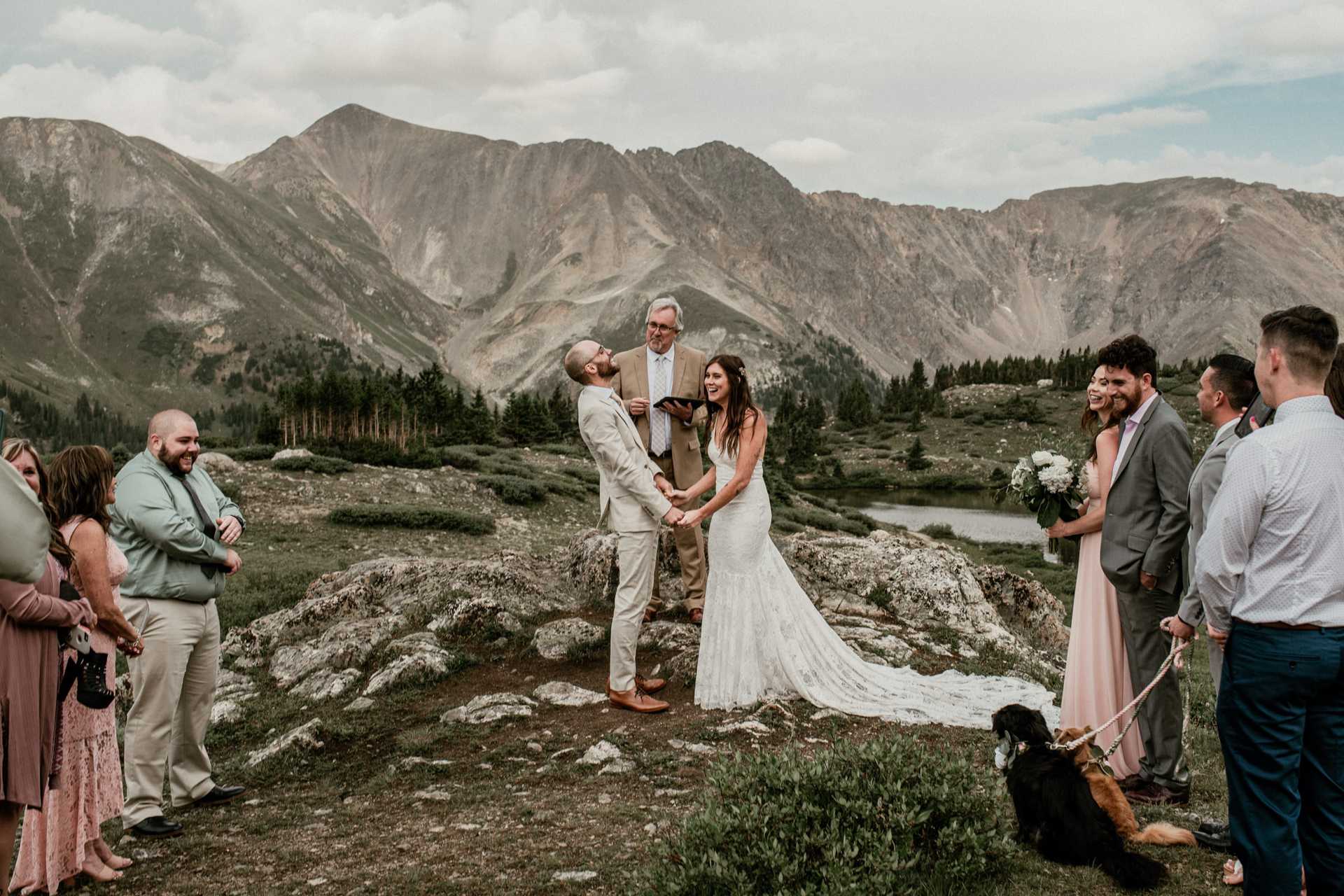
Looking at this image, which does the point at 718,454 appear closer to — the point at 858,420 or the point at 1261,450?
the point at 1261,450

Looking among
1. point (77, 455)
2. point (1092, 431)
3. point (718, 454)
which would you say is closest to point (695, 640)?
point (718, 454)

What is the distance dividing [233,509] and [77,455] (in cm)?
150

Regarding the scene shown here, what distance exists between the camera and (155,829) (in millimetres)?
6734

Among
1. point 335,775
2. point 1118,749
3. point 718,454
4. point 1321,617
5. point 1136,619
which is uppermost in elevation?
point 718,454

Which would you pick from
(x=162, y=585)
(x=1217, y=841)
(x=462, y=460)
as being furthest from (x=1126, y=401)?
(x=462, y=460)

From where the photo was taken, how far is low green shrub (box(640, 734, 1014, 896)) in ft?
15.6

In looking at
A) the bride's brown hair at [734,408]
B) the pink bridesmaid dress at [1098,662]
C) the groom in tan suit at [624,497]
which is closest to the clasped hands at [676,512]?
the groom in tan suit at [624,497]

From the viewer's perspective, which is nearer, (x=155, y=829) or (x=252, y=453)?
(x=155, y=829)

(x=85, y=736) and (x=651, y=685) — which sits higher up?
(x=85, y=736)

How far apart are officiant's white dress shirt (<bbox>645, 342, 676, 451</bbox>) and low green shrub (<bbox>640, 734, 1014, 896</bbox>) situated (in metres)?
5.19

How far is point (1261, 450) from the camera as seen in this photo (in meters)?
4.34

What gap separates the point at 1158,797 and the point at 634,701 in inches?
170

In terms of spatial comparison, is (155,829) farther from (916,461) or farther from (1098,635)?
(916,461)

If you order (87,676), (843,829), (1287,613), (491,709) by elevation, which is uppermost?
(1287,613)
